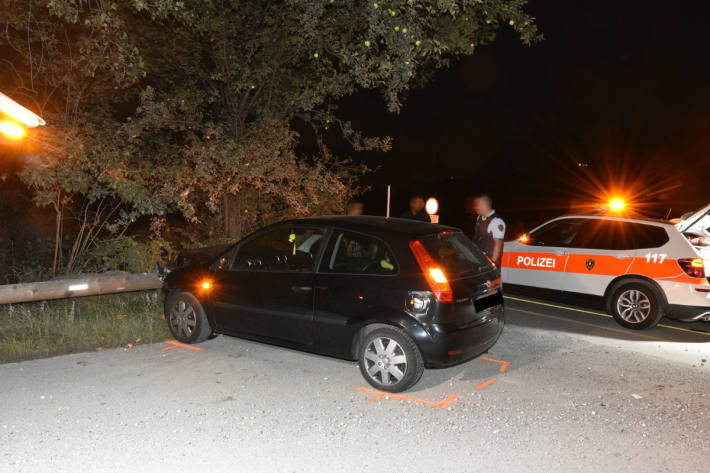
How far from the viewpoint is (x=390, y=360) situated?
199 inches

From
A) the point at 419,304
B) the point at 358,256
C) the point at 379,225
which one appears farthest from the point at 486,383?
the point at 379,225

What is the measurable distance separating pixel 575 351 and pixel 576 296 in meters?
2.03

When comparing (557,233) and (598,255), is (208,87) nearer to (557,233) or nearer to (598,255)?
(557,233)

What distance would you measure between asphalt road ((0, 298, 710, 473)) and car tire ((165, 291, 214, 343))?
184 mm

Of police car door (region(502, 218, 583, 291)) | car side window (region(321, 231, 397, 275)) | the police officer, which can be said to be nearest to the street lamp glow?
car side window (region(321, 231, 397, 275))

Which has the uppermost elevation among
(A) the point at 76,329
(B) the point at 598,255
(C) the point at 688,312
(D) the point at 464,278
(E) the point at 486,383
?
(B) the point at 598,255

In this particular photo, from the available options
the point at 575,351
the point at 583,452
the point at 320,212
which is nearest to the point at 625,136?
the point at 320,212

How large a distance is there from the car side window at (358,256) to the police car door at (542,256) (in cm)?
446

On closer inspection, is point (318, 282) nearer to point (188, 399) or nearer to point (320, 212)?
point (188, 399)

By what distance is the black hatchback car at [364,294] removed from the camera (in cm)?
493

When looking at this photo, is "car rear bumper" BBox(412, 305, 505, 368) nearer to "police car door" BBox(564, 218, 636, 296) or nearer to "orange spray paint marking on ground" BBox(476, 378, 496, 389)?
"orange spray paint marking on ground" BBox(476, 378, 496, 389)

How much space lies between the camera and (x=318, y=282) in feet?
17.8

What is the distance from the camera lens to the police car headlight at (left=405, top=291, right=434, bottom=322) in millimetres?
4867

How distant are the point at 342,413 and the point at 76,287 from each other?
180 inches
